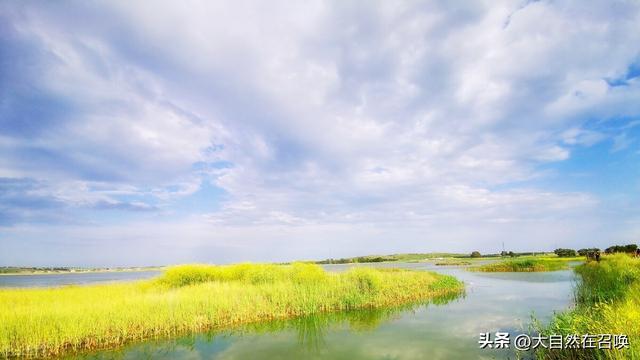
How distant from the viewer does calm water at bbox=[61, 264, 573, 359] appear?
12.2m

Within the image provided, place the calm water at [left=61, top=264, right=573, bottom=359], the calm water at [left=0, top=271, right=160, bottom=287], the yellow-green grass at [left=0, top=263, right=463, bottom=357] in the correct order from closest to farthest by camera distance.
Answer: the calm water at [left=61, top=264, right=573, bottom=359] < the yellow-green grass at [left=0, top=263, right=463, bottom=357] < the calm water at [left=0, top=271, right=160, bottom=287]

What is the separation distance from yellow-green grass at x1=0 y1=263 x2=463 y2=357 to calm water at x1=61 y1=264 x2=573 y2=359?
1.07 m

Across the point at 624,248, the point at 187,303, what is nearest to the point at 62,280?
the point at 187,303

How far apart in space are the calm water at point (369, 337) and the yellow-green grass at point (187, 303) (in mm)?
1074

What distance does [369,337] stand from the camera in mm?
14531

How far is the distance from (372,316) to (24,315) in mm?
15394

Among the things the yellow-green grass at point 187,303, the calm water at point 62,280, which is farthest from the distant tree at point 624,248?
the calm water at point 62,280

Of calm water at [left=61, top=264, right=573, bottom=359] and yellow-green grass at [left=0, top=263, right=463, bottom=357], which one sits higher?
yellow-green grass at [left=0, top=263, right=463, bottom=357]

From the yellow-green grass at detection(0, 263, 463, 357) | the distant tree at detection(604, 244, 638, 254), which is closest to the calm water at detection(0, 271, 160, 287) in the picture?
the yellow-green grass at detection(0, 263, 463, 357)

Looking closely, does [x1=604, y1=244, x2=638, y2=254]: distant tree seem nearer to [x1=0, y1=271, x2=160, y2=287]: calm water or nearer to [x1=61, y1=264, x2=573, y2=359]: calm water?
[x1=61, y1=264, x2=573, y2=359]: calm water

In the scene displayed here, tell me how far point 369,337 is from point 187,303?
8.98 meters

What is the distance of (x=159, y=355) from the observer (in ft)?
40.4

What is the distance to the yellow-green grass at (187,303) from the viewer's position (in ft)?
41.8

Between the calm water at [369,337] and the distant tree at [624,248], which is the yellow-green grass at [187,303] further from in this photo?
the distant tree at [624,248]
